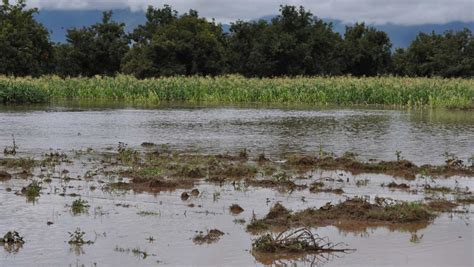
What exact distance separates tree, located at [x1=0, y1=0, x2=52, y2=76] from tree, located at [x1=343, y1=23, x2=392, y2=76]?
29813 mm

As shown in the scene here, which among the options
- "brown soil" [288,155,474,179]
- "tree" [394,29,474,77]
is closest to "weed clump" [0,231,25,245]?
"brown soil" [288,155,474,179]

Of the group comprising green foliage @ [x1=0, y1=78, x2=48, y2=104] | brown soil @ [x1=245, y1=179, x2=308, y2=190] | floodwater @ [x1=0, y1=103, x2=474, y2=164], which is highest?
green foliage @ [x1=0, y1=78, x2=48, y2=104]

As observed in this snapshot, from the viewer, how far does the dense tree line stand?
6700cm

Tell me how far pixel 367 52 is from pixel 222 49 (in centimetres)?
1753

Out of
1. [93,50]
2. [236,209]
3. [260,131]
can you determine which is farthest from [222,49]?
[236,209]

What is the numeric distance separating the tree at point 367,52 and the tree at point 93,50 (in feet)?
75.3

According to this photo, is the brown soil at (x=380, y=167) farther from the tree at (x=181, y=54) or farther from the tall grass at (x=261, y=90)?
the tree at (x=181, y=54)

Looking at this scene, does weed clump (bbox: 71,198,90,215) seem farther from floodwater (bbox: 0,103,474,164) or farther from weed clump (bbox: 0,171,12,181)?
floodwater (bbox: 0,103,474,164)

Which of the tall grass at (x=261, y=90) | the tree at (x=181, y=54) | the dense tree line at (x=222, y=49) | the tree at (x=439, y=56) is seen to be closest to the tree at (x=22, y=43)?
the dense tree line at (x=222, y=49)

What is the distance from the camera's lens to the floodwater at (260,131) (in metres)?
18.7

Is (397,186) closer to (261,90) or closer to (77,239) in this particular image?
(77,239)

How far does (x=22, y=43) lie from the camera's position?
6894cm

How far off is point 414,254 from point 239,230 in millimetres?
2140

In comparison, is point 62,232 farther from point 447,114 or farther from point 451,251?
point 447,114
